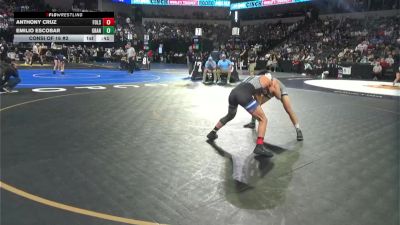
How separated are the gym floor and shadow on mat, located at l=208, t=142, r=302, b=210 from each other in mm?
12

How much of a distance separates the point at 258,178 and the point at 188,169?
0.82 metres

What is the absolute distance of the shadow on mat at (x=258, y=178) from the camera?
363cm

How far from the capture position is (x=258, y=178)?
4.29m

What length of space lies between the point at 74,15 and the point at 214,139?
12817mm

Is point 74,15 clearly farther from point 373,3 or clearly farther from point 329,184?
point 373,3

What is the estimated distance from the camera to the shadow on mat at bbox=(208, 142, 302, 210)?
11.9 feet

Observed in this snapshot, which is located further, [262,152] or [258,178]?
[262,152]
